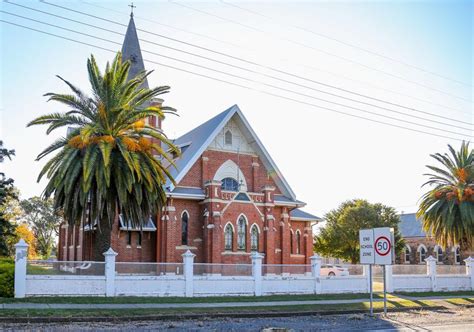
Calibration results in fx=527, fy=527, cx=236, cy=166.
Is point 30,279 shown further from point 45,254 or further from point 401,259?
point 45,254

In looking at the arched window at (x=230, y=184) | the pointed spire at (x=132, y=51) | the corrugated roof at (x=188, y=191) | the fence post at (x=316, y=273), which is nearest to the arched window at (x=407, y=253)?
the arched window at (x=230, y=184)

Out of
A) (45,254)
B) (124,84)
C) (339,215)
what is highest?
(124,84)

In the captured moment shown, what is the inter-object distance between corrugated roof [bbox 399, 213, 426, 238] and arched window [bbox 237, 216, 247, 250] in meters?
35.3

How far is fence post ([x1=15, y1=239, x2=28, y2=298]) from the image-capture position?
20703mm

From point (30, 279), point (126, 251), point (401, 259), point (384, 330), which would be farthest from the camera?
point (401, 259)

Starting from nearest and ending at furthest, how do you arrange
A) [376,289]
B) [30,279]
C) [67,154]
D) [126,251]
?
[30,279]
[67,154]
[376,289]
[126,251]

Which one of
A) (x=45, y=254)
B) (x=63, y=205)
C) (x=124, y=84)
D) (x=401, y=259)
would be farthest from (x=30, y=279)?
(x=45, y=254)

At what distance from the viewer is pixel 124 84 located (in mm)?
25359

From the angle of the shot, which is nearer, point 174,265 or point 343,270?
point 174,265

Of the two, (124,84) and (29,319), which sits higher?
(124,84)

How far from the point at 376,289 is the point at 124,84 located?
18165mm

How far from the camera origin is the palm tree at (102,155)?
2389 centimetres

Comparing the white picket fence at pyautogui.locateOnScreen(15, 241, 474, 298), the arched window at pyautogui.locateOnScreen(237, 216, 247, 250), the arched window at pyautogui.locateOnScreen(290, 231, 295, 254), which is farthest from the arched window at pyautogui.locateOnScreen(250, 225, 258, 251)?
the white picket fence at pyautogui.locateOnScreen(15, 241, 474, 298)

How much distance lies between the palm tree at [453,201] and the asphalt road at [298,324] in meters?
17.0
